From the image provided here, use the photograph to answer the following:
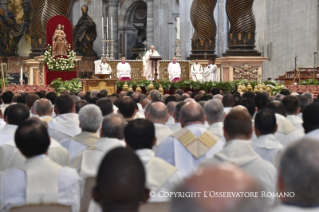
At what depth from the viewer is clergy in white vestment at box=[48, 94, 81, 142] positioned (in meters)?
7.55

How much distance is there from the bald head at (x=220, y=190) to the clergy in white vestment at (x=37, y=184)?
2.49m

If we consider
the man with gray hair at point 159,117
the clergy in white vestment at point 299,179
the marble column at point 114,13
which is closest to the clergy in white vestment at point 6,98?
the man with gray hair at point 159,117

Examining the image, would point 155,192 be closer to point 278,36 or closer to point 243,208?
point 243,208

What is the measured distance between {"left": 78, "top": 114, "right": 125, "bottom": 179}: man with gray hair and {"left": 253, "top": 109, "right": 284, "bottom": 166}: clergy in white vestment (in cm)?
130

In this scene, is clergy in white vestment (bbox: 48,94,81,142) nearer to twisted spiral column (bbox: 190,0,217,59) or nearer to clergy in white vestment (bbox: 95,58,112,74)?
clergy in white vestment (bbox: 95,58,112,74)

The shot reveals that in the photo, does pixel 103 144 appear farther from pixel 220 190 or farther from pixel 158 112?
pixel 220 190

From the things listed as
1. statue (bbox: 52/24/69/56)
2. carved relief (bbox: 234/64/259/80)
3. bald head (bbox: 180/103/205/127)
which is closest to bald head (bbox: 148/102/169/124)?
bald head (bbox: 180/103/205/127)

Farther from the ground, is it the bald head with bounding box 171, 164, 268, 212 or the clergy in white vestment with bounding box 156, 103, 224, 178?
the bald head with bounding box 171, 164, 268, 212

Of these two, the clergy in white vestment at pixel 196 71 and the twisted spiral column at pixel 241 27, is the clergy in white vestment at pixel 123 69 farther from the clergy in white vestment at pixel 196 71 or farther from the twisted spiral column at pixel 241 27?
the twisted spiral column at pixel 241 27

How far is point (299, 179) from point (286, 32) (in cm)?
2956

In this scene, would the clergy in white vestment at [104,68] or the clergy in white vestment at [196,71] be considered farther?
the clergy in white vestment at [196,71]

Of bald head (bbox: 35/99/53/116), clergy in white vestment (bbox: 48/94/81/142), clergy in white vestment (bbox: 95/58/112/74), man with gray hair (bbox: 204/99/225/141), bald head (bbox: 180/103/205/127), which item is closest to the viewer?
bald head (bbox: 180/103/205/127)

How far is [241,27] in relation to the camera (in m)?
21.4

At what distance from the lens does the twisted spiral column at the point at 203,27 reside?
26.4 m
